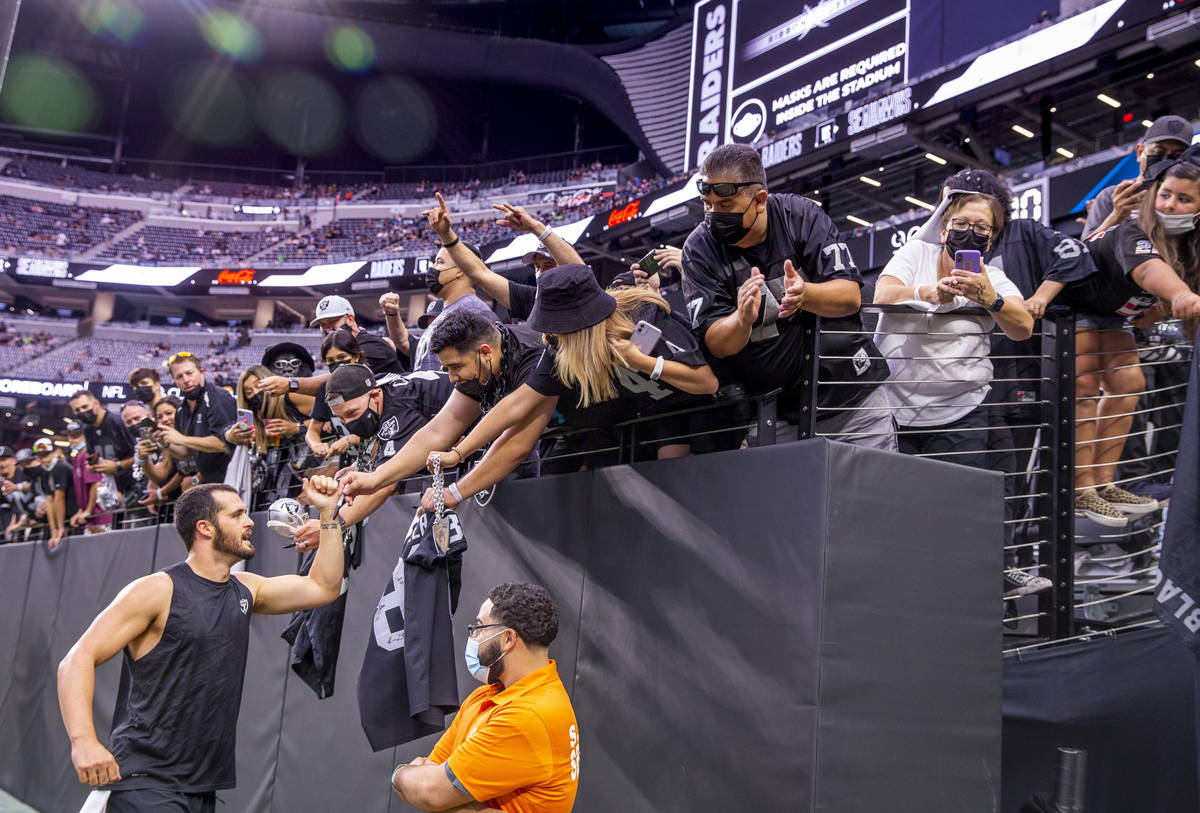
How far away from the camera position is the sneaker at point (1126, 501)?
360cm

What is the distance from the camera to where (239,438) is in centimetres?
669

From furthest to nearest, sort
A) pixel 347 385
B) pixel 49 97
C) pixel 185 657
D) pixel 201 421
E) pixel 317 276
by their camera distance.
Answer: pixel 49 97, pixel 317 276, pixel 201 421, pixel 347 385, pixel 185 657

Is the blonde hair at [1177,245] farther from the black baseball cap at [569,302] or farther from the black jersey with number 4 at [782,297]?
the black baseball cap at [569,302]

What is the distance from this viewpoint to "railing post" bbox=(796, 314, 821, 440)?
3.15m

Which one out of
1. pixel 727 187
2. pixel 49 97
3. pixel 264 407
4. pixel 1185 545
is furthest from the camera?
pixel 49 97

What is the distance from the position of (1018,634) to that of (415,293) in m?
31.9

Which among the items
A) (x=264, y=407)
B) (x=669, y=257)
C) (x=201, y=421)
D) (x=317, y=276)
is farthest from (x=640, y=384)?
(x=317, y=276)

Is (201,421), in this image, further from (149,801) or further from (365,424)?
(149,801)

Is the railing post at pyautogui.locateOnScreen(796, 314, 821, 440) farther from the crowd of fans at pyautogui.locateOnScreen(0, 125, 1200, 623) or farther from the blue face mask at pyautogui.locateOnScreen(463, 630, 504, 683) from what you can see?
the blue face mask at pyautogui.locateOnScreen(463, 630, 504, 683)

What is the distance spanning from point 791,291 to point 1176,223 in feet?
4.87

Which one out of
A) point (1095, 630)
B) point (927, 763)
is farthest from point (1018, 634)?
point (927, 763)

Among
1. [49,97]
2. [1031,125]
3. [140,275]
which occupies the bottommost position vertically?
[1031,125]

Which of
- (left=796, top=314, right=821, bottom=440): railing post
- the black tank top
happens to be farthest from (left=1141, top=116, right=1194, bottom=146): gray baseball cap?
the black tank top

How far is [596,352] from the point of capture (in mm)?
3396
